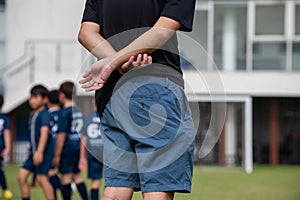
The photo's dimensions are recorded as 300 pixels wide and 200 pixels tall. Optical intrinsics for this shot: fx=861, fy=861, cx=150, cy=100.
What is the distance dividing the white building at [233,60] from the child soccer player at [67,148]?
14.2m

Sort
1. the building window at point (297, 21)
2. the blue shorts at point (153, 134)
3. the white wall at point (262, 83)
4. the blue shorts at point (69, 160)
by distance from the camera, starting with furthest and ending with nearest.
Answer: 1. the building window at point (297, 21)
2. the white wall at point (262, 83)
3. the blue shorts at point (69, 160)
4. the blue shorts at point (153, 134)

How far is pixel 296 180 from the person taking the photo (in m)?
19.4

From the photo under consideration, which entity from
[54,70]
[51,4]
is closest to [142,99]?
[54,70]

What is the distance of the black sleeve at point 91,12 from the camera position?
473 cm

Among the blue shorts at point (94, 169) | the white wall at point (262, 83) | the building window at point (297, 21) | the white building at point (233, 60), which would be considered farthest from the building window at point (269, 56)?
the blue shorts at point (94, 169)

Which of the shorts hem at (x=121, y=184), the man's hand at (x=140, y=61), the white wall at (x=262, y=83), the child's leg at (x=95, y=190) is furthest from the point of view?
the white wall at (x=262, y=83)

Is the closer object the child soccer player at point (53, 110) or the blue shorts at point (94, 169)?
the blue shorts at point (94, 169)

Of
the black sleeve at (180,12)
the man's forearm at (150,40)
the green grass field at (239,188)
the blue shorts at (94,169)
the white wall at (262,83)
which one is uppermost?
the white wall at (262,83)

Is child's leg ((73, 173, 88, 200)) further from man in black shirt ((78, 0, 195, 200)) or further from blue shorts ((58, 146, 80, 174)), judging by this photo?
man in black shirt ((78, 0, 195, 200))

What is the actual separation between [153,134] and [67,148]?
7.75m

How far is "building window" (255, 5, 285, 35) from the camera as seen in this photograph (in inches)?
1120

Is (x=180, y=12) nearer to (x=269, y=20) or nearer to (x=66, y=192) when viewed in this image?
(x=66, y=192)

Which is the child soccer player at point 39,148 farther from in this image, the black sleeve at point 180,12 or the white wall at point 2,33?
the white wall at point 2,33

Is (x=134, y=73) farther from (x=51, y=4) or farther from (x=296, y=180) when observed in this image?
(x=51, y=4)
